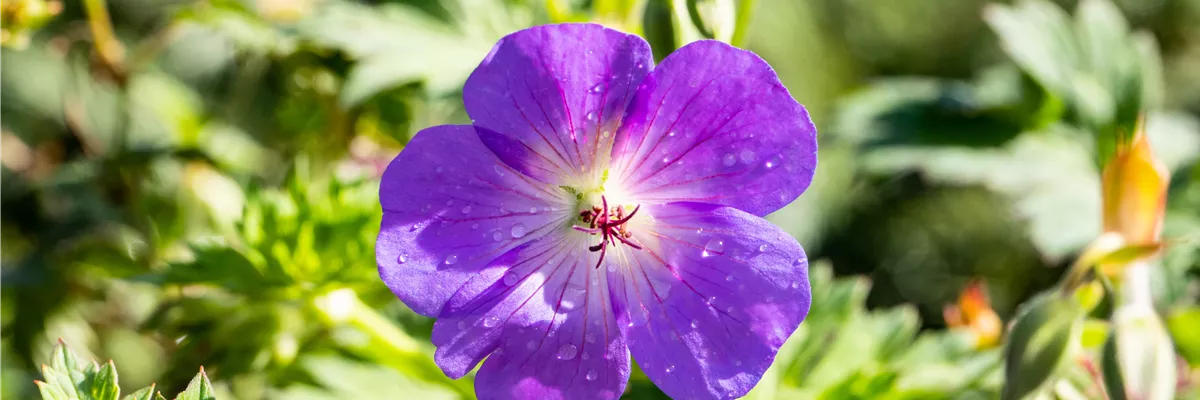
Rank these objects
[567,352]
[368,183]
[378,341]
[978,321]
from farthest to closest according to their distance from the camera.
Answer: [978,321]
[368,183]
[378,341]
[567,352]

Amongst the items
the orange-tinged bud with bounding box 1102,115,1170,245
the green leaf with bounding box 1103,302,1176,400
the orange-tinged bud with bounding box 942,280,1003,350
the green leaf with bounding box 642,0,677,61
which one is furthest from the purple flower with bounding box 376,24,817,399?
the orange-tinged bud with bounding box 942,280,1003,350

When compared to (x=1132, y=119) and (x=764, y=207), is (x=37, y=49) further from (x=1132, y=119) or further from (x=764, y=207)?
(x=1132, y=119)

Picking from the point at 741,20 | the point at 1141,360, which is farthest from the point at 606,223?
the point at 1141,360

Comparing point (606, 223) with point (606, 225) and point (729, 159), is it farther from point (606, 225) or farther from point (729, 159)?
point (729, 159)

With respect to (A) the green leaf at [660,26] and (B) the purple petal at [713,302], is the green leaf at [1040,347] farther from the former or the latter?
(A) the green leaf at [660,26]

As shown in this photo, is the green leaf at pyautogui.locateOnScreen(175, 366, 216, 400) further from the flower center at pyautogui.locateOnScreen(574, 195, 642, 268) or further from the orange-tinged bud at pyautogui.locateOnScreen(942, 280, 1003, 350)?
the orange-tinged bud at pyautogui.locateOnScreen(942, 280, 1003, 350)

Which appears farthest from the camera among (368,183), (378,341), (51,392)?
(368,183)
